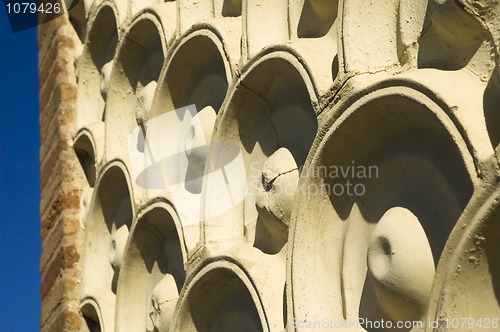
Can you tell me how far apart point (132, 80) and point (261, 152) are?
0.99 meters

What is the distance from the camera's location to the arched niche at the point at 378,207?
1490mm

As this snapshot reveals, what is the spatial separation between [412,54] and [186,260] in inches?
31.3

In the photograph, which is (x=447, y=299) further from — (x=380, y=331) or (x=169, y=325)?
(x=169, y=325)

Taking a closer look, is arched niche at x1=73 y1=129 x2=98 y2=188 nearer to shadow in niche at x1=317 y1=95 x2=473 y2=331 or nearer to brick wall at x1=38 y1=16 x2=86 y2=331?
brick wall at x1=38 y1=16 x2=86 y2=331

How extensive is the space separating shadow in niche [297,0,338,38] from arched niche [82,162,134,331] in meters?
0.94

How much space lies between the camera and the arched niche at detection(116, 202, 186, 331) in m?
2.35

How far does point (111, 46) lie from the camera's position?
3.23 metres

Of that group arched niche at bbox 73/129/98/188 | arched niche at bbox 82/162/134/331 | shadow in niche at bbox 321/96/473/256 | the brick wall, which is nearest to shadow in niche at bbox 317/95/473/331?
shadow in niche at bbox 321/96/473/256

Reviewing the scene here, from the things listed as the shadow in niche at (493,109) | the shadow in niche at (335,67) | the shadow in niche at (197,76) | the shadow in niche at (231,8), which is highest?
the shadow in niche at (231,8)

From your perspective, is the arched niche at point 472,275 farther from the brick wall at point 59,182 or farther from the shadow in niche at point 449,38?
the brick wall at point 59,182

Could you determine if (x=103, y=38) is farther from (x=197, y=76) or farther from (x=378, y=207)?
(x=378, y=207)

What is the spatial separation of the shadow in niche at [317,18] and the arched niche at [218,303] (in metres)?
0.48

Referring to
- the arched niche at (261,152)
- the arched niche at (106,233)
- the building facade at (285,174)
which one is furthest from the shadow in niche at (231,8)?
the arched niche at (106,233)

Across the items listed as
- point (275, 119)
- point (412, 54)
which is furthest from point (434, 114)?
point (275, 119)
